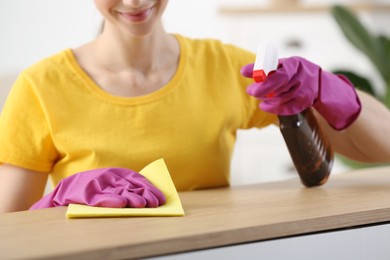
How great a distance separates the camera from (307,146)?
1.20 meters

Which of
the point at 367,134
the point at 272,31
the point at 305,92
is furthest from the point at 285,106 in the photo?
the point at 272,31

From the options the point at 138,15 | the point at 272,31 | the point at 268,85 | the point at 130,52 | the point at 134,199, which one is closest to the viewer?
the point at 134,199

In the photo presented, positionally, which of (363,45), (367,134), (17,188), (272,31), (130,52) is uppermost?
(130,52)

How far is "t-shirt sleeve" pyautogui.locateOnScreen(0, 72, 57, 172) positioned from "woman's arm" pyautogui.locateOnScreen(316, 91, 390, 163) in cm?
50

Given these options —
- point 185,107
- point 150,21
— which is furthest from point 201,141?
point 150,21

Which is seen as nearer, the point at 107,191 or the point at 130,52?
the point at 107,191

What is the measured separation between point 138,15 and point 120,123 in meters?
0.20

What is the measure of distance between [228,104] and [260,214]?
467 mm

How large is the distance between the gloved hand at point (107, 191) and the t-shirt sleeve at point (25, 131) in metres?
0.17

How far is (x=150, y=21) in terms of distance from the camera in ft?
4.10

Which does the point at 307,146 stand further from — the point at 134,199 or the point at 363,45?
the point at 363,45

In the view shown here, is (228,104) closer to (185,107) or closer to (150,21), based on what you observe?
(185,107)

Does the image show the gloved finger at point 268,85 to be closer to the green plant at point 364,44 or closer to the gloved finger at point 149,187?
the gloved finger at point 149,187

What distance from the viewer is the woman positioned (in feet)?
4.11
